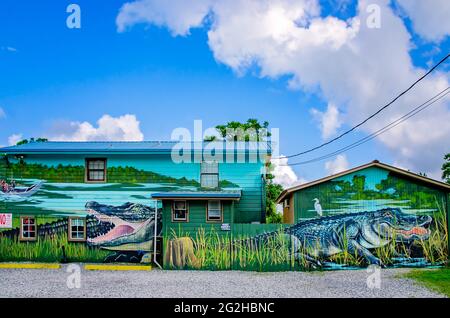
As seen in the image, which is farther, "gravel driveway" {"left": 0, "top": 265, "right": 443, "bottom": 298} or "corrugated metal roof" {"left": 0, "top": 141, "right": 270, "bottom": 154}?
"corrugated metal roof" {"left": 0, "top": 141, "right": 270, "bottom": 154}

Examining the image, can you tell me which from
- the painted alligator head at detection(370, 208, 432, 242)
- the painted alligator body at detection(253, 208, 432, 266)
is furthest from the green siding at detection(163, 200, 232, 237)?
the painted alligator head at detection(370, 208, 432, 242)

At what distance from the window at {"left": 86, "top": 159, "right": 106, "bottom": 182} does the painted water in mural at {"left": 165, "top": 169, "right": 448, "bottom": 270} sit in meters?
5.30

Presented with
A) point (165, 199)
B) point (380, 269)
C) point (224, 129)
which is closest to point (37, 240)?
point (165, 199)

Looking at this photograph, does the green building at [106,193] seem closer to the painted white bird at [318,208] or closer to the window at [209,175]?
the window at [209,175]

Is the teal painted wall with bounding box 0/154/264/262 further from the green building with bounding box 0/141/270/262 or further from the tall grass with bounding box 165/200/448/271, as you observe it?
the tall grass with bounding box 165/200/448/271

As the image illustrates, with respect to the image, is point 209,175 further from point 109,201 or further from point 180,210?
point 109,201

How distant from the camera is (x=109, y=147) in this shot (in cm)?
2273

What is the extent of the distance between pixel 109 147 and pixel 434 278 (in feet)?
50.4

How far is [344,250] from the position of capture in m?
19.3

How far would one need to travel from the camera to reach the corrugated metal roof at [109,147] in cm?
2180

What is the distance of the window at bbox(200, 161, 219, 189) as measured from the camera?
71.8 ft

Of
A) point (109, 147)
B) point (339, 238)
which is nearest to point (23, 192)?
point (109, 147)
